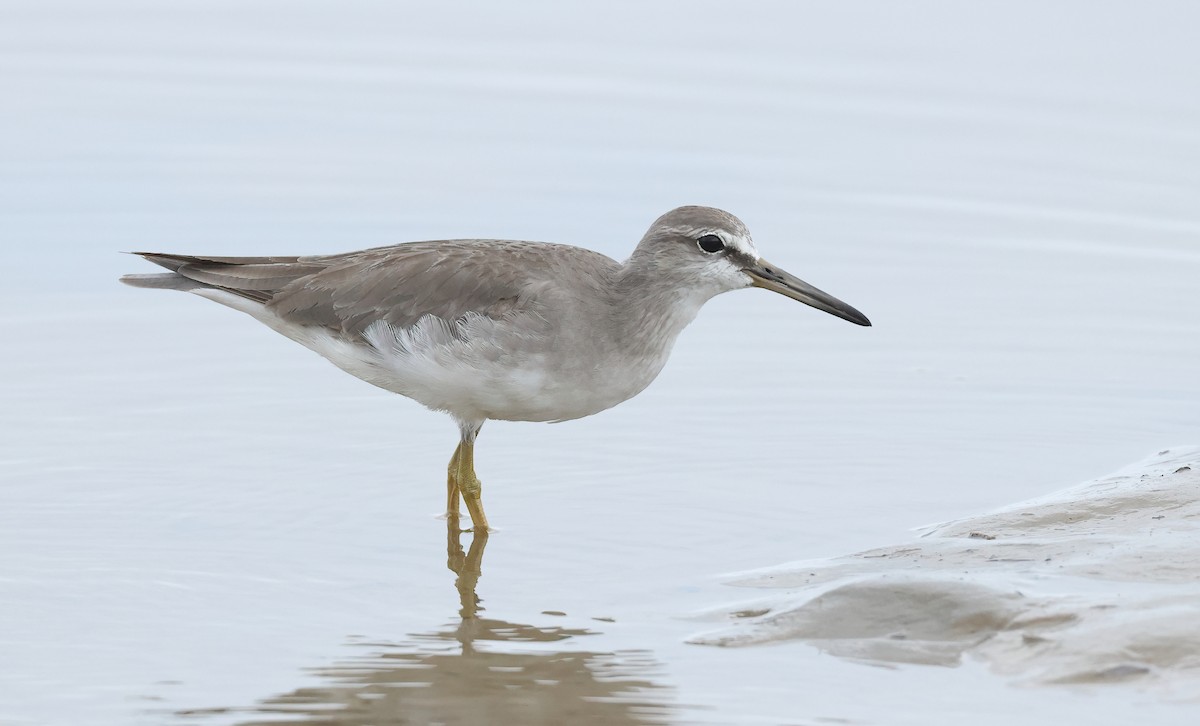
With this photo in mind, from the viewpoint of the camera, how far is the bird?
31.7 feet

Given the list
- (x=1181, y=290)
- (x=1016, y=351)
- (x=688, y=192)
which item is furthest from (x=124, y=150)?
(x=1181, y=290)

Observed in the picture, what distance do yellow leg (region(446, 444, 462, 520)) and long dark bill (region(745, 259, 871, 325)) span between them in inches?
79.6

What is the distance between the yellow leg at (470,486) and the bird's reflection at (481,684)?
137 cm

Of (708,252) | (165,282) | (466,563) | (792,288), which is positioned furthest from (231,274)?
(792,288)

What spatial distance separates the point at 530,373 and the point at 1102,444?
3823mm

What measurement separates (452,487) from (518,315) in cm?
121

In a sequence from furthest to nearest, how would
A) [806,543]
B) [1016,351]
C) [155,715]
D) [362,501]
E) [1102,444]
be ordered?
[1016,351] < [1102,444] < [362,501] < [806,543] < [155,715]

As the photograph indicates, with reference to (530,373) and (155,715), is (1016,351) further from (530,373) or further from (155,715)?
(155,715)

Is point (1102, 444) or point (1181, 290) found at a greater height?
point (1181, 290)

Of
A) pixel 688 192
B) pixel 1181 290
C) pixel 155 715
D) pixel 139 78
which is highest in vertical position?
pixel 139 78

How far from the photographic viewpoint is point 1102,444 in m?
11.0

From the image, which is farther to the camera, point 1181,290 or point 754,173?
point 754,173

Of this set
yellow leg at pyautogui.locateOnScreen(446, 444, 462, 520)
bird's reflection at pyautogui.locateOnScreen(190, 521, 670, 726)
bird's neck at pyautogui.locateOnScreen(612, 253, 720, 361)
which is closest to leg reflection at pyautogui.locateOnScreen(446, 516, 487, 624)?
yellow leg at pyautogui.locateOnScreen(446, 444, 462, 520)

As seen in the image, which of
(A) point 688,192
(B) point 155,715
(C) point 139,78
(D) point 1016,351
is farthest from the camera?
(C) point 139,78
